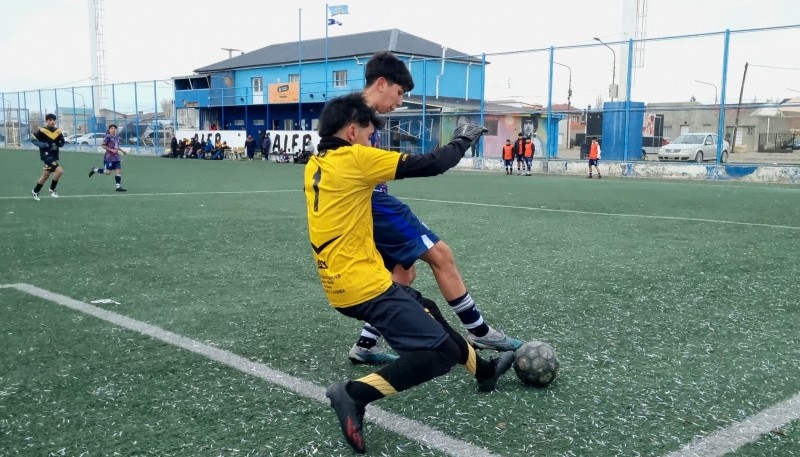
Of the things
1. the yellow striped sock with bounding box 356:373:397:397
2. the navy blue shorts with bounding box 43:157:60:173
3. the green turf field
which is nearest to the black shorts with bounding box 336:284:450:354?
the yellow striped sock with bounding box 356:373:397:397

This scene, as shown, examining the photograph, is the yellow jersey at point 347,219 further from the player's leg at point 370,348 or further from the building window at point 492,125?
the building window at point 492,125

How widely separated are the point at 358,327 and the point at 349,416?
80.2 inches

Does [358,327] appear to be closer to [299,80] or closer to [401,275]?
[401,275]

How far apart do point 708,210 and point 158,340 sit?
11.1 meters

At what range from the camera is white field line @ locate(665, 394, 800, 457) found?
9.30 feet

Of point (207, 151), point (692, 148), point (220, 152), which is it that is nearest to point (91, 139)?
point (207, 151)

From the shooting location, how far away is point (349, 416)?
2.81m

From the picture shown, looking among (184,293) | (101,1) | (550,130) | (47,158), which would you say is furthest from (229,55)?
(184,293)

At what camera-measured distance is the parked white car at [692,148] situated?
25312 mm

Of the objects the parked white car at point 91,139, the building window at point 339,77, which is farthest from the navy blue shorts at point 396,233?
the parked white car at point 91,139

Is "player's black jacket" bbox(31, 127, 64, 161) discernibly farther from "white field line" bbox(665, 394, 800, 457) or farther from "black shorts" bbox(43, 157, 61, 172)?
"white field line" bbox(665, 394, 800, 457)

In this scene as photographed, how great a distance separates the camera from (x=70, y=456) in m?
2.81

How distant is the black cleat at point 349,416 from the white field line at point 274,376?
178 mm

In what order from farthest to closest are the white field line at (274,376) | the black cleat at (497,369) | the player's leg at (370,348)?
the player's leg at (370,348) → the black cleat at (497,369) → the white field line at (274,376)
